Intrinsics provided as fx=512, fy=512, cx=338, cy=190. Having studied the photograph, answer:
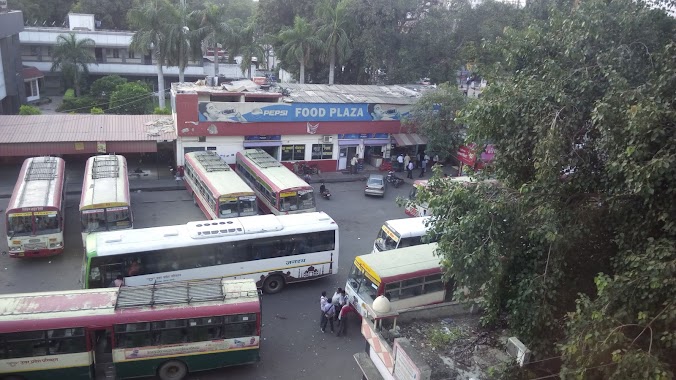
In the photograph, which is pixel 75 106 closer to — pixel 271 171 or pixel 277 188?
pixel 271 171

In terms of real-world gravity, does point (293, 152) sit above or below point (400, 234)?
below

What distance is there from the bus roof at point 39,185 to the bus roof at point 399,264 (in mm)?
10873

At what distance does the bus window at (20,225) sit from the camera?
54.2 feet

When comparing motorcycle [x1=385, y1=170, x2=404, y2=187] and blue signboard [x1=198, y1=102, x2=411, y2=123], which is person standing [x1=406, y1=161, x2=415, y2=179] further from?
blue signboard [x1=198, y1=102, x2=411, y2=123]

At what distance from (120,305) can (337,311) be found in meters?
5.77

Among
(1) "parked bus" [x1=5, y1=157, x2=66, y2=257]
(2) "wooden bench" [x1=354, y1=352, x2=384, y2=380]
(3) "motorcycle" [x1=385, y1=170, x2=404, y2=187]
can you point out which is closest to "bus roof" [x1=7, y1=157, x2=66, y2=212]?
(1) "parked bus" [x1=5, y1=157, x2=66, y2=257]

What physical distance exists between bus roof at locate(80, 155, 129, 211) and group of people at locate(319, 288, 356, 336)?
26.9 feet

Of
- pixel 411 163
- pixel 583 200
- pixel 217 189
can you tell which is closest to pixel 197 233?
pixel 217 189

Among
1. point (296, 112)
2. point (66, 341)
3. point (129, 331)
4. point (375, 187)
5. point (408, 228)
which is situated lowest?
point (375, 187)

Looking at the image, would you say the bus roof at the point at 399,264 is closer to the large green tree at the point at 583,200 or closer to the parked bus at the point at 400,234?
the parked bus at the point at 400,234

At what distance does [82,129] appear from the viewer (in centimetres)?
2588

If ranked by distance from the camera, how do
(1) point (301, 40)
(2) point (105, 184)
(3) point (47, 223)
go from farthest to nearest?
(1) point (301, 40) < (2) point (105, 184) < (3) point (47, 223)

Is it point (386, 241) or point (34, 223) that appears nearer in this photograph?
point (34, 223)

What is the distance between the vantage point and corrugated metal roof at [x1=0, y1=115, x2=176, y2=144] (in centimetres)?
2455
